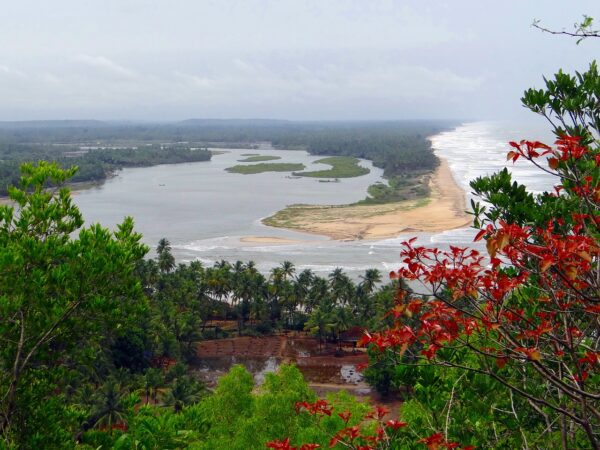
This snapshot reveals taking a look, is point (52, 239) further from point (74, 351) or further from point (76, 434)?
point (76, 434)

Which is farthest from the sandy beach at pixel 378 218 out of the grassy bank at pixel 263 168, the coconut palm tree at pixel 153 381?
the grassy bank at pixel 263 168

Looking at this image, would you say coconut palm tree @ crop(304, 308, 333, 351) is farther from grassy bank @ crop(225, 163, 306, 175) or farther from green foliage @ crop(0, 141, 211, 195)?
grassy bank @ crop(225, 163, 306, 175)

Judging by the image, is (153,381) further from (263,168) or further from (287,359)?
(263,168)

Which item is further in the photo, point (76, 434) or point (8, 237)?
point (76, 434)

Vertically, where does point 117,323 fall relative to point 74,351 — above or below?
above

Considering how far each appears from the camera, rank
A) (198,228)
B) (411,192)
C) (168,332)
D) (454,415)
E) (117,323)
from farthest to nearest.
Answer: (411,192) → (198,228) → (168,332) → (117,323) → (454,415)

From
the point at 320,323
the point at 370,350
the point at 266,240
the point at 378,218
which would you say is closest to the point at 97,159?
the point at 266,240

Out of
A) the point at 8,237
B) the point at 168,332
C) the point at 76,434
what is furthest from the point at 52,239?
the point at 168,332

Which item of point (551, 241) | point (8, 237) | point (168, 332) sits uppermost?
point (551, 241)
